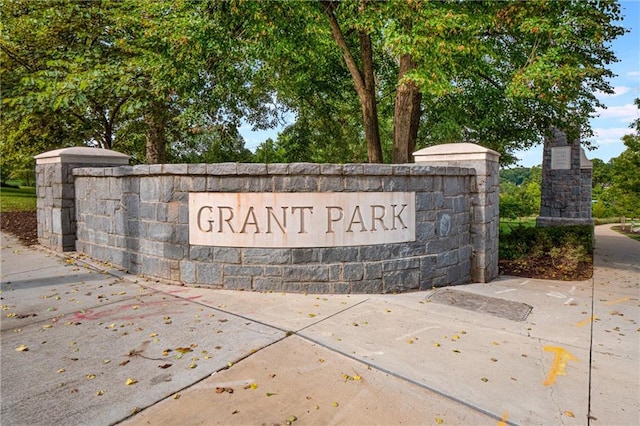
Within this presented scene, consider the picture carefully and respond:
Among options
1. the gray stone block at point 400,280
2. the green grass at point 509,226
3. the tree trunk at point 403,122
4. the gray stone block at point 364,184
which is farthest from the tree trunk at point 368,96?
the gray stone block at point 400,280

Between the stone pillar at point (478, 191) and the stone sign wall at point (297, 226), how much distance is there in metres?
0.52

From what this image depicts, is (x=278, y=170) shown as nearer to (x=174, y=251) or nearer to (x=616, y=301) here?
(x=174, y=251)

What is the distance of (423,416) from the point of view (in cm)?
233

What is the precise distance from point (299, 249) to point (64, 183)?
518 centimetres

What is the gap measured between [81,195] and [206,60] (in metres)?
4.32

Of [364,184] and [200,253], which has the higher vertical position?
[364,184]

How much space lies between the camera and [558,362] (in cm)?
313

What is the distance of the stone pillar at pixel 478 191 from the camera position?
5.93m

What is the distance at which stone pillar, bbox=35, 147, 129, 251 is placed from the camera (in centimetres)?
711

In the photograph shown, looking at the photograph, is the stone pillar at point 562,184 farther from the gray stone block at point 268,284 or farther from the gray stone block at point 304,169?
the gray stone block at point 268,284

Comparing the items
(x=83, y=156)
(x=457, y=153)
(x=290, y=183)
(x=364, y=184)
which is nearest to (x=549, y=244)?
(x=457, y=153)

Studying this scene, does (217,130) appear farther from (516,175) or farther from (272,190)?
(516,175)

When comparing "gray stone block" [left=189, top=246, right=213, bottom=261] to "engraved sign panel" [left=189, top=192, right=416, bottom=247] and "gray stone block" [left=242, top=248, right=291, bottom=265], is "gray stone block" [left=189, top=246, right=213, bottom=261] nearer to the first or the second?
"engraved sign panel" [left=189, top=192, right=416, bottom=247]

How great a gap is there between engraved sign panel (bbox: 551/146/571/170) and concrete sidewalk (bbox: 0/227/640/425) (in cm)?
886
